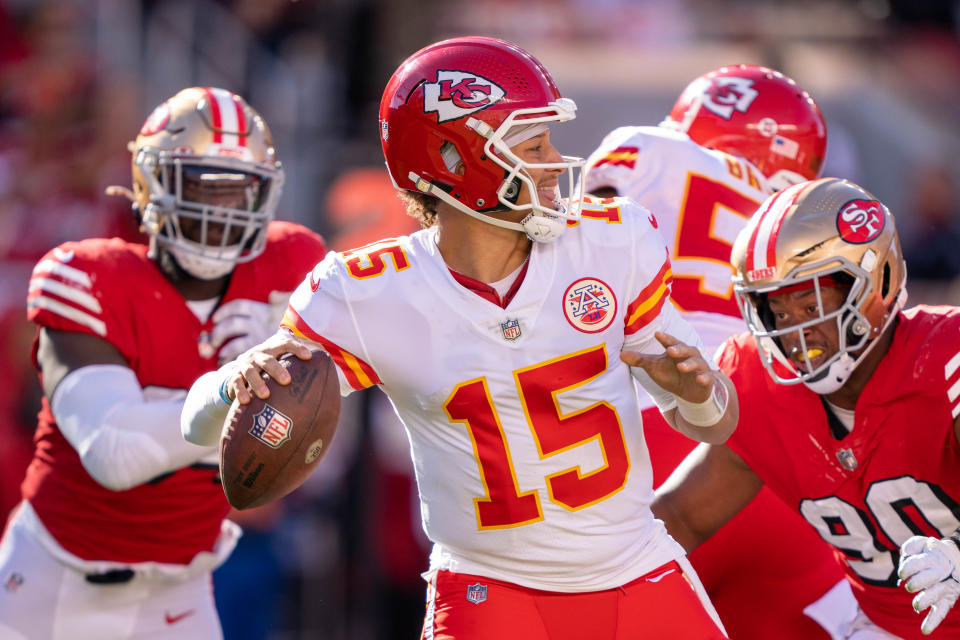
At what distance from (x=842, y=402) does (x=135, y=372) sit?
2067 millimetres

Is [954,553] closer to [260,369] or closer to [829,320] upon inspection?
[829,320]

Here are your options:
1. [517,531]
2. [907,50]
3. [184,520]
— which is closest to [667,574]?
[517,531]

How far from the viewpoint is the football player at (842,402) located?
327 cm

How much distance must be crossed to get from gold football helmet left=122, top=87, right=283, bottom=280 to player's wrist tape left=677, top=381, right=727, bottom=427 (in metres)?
1.67

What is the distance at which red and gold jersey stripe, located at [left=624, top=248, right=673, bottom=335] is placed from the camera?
2.98 metres

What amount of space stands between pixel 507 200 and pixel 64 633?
2.07 m

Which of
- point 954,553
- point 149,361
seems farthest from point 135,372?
point 954,553

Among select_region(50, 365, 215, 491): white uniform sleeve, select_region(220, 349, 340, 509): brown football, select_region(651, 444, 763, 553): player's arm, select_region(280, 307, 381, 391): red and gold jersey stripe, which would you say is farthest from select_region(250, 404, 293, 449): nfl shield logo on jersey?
select_region(651, 444, 763, 553): player's arm

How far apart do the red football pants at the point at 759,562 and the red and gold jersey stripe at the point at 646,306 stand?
1020 mm

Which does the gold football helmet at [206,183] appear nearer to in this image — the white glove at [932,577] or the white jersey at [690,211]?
the white jersey at [690,211]

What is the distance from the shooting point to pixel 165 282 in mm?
4059

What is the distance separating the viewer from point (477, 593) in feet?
9.51

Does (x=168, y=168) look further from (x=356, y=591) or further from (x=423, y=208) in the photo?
(x=356, y=591)

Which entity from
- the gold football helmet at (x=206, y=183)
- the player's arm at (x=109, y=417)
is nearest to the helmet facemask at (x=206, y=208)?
the gold football helmet at (x=206, y=183)
